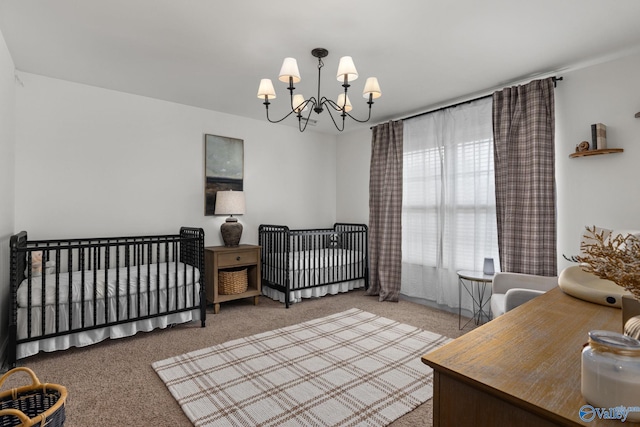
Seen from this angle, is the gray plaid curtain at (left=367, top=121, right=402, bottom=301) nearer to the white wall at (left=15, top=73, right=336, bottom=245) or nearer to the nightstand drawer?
the white wall at (left=15, top=73, right=336, bottom=245)

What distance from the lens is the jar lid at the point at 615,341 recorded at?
0.61m

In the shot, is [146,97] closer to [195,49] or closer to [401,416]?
[195,49]

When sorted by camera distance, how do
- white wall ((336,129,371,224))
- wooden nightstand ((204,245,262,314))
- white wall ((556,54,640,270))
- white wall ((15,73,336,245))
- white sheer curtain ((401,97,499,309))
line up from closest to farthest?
white wall ((556,54,640,270)), white wall ((15,73,336,245)), white sheer curtain ((401,97,499,309)), wooden nightstand ((204,245,262,314)), white wall ((336,129,371,224))

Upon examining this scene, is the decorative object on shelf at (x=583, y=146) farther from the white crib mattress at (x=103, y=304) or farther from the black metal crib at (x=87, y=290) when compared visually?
the white crib mattress at (x=103, y=304)

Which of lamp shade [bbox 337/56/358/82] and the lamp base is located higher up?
lamp shade [bbox 337/56/358/82]

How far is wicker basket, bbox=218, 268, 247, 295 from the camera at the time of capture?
3508mm

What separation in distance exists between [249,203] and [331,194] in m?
1.43

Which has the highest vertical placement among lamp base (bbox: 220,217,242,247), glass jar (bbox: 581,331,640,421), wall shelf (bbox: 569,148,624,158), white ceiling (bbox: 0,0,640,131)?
white ceiling (bbox: 0,0,640,131)

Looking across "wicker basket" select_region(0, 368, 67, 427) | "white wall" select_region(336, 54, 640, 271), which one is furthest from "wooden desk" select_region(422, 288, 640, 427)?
"white wall" select_region(336, 54, 640, 271)

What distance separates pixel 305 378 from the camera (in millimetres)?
2084

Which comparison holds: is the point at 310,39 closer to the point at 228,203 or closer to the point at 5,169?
the point at 228,203

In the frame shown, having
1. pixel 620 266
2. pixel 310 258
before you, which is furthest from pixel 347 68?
pixel 310 258

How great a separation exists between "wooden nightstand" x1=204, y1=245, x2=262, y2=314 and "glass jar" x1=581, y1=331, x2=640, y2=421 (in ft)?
10.5

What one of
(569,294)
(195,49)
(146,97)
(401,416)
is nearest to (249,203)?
(146,97)
